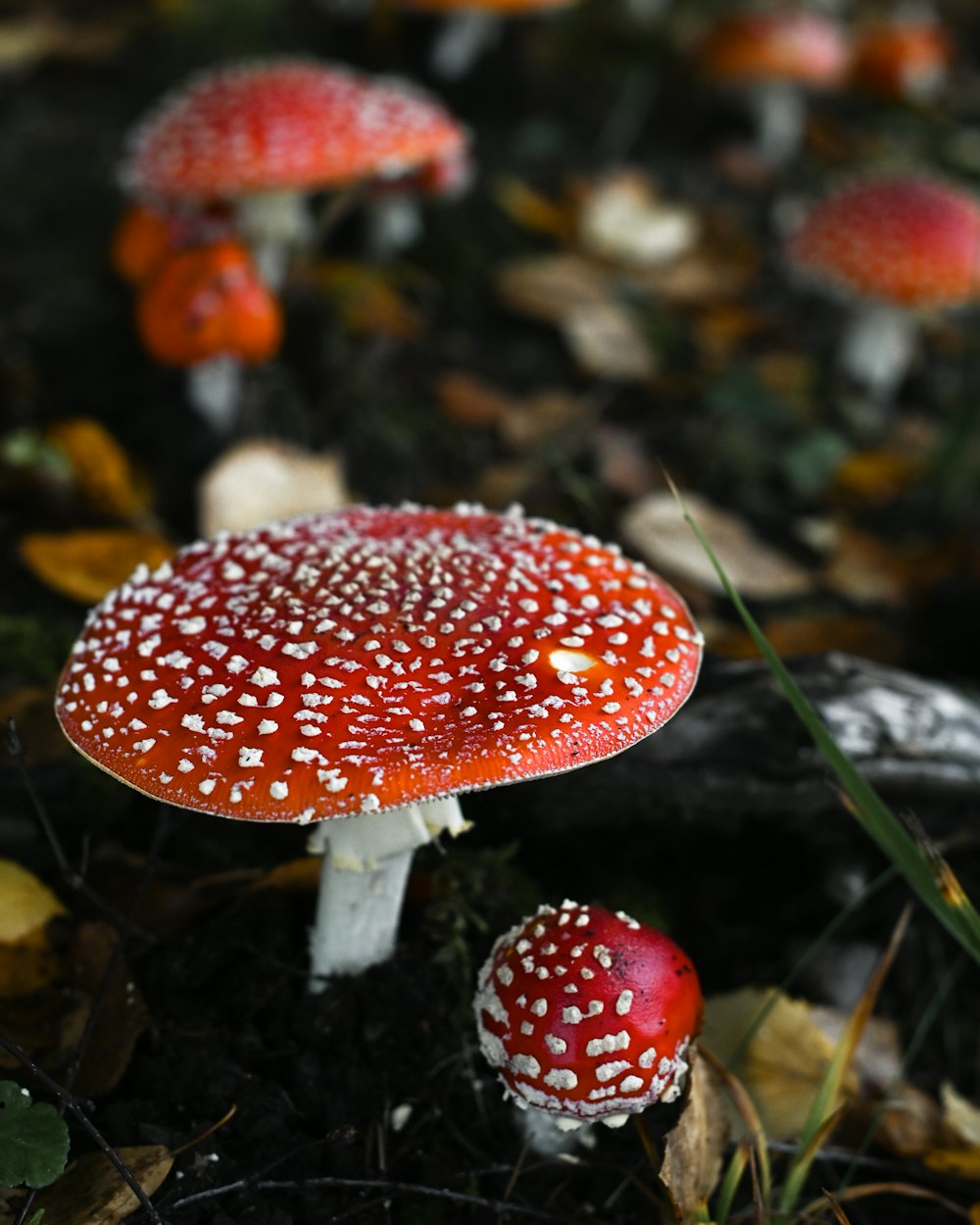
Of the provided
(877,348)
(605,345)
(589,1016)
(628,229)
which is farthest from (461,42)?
(589,1016)

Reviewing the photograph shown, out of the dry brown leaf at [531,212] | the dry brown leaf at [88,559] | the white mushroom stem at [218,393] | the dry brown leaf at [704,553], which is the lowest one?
the white mushroom stem at [218,393]

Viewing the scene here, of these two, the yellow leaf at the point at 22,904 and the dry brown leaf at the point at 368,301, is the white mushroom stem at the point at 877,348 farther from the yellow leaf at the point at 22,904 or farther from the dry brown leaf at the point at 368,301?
the yellow leaf at the point at 22,904

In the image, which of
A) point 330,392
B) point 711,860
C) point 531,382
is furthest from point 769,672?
point 531,382

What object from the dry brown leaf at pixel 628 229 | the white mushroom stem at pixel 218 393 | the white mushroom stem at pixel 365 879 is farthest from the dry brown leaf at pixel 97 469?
the dry brown leaf at pixel 628 229

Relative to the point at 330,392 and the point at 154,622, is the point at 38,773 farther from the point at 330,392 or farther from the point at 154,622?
the point at 330,392

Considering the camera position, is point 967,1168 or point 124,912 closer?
point 967,1168

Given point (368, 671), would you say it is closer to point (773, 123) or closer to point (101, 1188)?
point (101, 1188)

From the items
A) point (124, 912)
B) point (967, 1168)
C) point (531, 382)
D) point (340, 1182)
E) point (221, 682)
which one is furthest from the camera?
point (531, 382)
